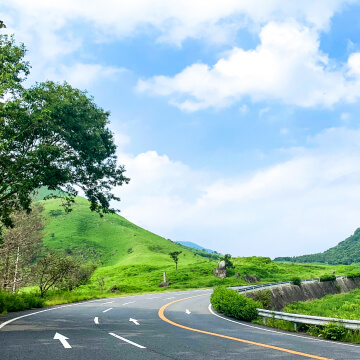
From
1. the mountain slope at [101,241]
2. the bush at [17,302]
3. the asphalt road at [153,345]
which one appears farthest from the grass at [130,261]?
the asphalt road at [153,345]

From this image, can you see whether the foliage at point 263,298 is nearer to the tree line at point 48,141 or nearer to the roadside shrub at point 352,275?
the tree line at point 48,141

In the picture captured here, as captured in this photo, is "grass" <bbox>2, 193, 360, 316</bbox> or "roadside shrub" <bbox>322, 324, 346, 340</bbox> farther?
"grass" <bbox>2, 193, 360, 316</bbox>

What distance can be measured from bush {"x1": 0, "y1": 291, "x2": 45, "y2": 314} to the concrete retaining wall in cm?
1493

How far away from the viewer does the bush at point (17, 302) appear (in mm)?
19625

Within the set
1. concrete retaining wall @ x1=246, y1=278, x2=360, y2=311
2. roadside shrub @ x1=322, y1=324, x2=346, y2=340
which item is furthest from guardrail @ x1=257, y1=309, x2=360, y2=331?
concrete retaining wall @ x1=246, y1=278, x2=360, y2=311

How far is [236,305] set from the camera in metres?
18.1

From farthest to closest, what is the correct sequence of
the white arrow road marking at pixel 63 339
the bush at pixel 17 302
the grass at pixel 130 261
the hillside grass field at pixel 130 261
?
the hillside grass field at pixel 130 261
the grass at pixel 130 261
the bush at pixel 17 302
the white arrow road marking at pixel 63 339

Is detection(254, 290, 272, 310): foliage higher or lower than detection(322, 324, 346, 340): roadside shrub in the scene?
A: lower

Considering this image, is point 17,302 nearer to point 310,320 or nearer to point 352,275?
point 310,320

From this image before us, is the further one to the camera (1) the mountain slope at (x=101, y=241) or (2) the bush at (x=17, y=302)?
(1) the mountain slope at (x=101, y=241)

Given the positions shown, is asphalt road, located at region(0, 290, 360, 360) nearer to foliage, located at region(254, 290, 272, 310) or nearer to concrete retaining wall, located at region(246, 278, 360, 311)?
foliage, located at region(254, 290, 272, 310)

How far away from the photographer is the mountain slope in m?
121

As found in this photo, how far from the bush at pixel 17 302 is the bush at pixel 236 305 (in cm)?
1153

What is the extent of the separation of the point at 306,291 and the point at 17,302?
33.0m
